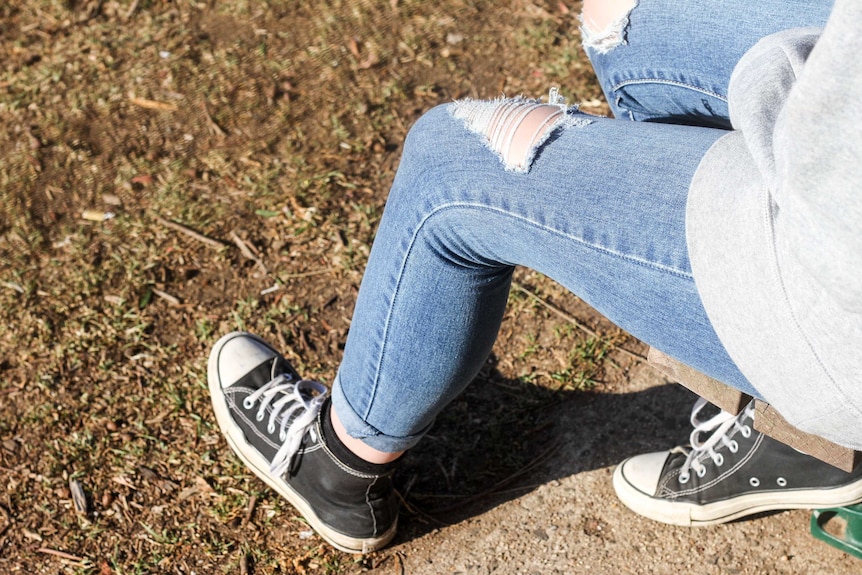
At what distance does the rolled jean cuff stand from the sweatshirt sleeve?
95cm

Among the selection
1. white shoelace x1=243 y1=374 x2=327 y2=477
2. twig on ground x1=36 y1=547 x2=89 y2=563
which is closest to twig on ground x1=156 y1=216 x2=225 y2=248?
white shoelace x1=243 y1=374 x2=327 y2=477

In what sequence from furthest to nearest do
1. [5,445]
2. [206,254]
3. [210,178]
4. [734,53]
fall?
[210,178] < [206,254] < [5,445] < [734,53]

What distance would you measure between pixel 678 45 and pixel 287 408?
48.2 inches

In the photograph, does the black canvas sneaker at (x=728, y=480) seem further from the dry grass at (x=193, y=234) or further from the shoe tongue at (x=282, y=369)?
the shoe tongue at (x=282, y=369)

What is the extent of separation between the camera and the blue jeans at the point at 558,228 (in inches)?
50.8

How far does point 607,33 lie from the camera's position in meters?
1.83

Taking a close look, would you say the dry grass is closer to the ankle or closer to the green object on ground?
the ankle

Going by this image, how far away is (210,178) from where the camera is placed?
10.0 feet

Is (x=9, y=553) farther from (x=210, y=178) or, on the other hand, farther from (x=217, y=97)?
(x=217, y=97)

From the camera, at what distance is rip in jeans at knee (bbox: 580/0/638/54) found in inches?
71.2

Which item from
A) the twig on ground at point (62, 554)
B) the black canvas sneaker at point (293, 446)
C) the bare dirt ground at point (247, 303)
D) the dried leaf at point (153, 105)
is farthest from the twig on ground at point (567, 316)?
the dried leaf at point (153, 105)

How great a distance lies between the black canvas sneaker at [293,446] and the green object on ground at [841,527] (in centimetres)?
100

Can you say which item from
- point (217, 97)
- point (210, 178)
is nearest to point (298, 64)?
point (217, 97)

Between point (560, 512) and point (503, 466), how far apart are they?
20cm
